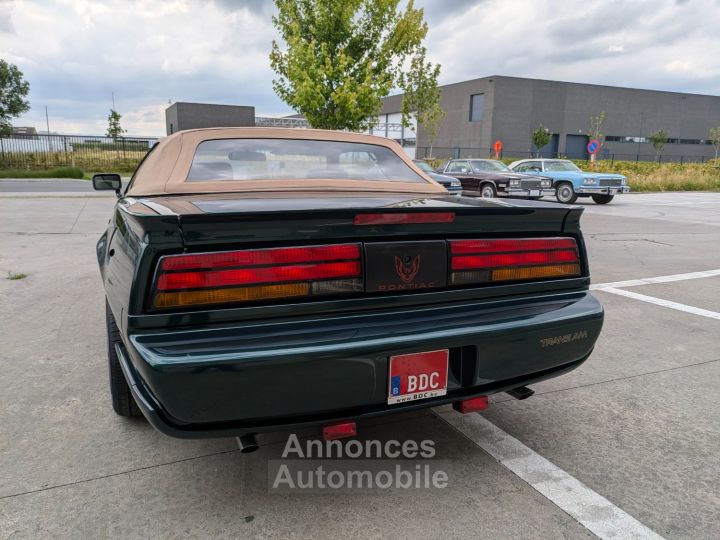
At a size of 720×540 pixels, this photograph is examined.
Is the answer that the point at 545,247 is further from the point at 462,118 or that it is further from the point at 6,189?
the point at 462,118

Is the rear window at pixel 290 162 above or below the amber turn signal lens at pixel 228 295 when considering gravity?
above

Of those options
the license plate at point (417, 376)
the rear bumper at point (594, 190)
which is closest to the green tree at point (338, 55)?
the rear bumper at point (594, 190)

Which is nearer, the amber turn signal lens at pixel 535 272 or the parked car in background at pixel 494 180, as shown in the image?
the amber turn signal lens at pixel 535 272

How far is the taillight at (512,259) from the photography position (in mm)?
2191

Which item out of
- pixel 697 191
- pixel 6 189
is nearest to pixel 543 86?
pixel 697 191

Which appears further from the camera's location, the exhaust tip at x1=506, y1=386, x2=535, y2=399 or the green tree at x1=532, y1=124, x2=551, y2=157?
the green tree at x1=532, y1=124, x2=551, y2=157

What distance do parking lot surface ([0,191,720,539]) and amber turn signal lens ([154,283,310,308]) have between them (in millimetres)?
848

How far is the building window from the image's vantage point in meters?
50.2

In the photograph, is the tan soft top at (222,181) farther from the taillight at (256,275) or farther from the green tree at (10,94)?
the green tree at (10,94)

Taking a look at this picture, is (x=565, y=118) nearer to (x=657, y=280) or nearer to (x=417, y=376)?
(x=657, y=280)

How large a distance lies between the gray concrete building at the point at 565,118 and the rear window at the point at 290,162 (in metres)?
43.7

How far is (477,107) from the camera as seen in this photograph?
168 feet

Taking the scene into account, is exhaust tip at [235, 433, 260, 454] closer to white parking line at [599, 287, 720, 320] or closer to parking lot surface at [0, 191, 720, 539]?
parking lot surface at [0, 191, 720, 539]

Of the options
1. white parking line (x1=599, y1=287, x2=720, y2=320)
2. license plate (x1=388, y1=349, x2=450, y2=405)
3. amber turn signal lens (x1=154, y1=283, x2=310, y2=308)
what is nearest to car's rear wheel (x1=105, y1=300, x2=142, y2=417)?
amber turn signal lens (x1=154, y1=283, x2=310, y2=308)
